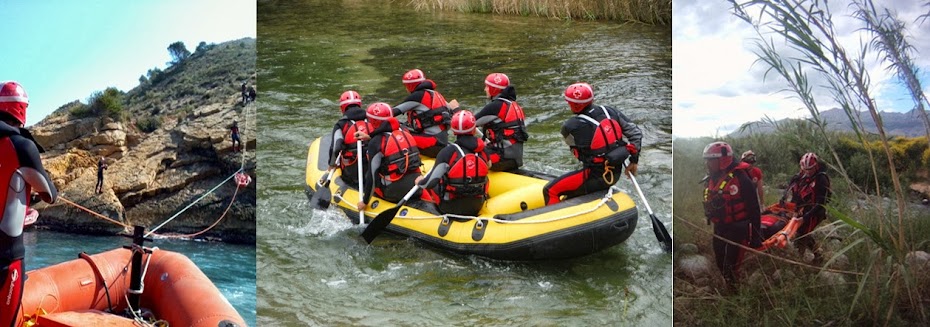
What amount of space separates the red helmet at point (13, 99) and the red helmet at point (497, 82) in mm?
2487

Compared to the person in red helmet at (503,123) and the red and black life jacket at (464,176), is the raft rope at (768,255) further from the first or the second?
the person in red helmet at (503,123)

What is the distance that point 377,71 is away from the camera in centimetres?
478

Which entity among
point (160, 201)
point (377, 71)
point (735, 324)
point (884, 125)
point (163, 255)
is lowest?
point (735, 324)

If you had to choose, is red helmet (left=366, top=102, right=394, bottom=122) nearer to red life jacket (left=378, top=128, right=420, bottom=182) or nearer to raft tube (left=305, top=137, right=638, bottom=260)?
red life jacket (left=378, top=128, right=420, bottom=182)

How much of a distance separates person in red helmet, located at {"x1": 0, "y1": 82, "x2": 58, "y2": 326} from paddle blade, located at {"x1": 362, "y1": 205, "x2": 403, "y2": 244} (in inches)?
66.3

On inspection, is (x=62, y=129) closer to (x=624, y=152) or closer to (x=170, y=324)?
(x=170, y=324)

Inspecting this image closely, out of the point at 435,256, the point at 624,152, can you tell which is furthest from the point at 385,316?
the point at 624,152

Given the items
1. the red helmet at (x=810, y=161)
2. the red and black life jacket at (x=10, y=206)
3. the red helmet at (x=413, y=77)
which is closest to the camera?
the red and black life jacket at (x=10, y=206)

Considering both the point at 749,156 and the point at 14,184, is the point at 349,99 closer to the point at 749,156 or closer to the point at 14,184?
the point at 749,156

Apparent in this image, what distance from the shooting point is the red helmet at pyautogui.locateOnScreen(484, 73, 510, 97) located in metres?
4.55

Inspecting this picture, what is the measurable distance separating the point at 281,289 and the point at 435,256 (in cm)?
76

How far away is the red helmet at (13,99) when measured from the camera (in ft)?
8.11

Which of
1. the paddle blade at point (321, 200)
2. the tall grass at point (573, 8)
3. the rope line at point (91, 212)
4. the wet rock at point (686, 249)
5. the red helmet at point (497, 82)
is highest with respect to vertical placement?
the tall grass at point (573, 8)

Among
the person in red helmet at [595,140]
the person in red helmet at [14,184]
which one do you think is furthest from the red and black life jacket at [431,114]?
the person in red helmet at [14,184]
